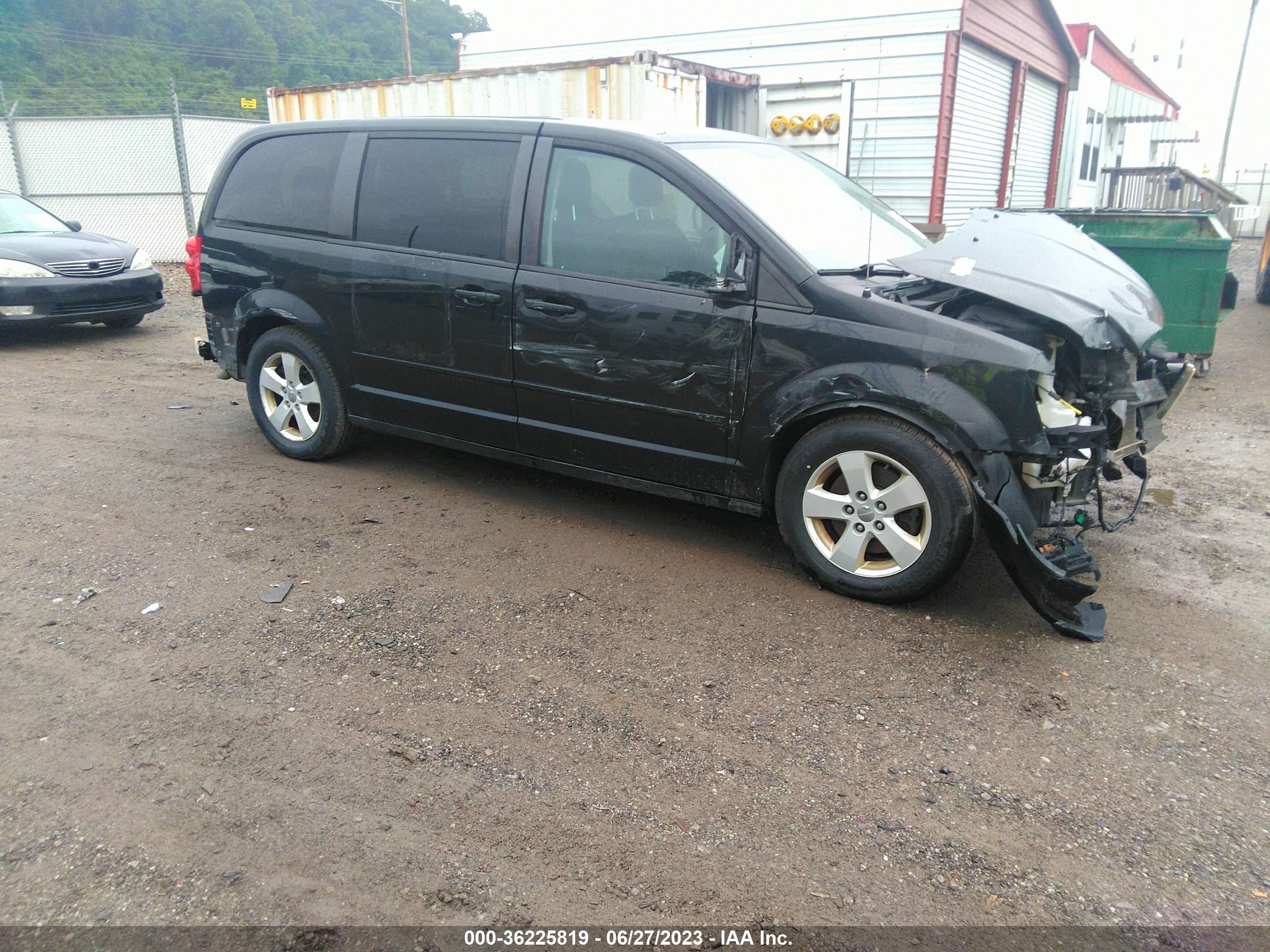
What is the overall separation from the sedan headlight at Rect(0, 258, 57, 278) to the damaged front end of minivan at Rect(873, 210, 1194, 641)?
8.49 metres

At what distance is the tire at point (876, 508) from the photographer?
3.72 m

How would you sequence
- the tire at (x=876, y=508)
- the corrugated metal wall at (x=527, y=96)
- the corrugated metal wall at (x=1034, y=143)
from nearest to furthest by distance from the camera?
the tire at (x=876, y=508) < the corrugated metal wall at (x=527, y=96) < the corrugated metal wall at (x=1034, y=143)

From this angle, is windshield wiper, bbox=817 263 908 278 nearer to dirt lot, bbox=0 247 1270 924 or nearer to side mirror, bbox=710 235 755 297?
side mirror, bbox=710 235 755 297

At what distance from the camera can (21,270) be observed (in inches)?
354

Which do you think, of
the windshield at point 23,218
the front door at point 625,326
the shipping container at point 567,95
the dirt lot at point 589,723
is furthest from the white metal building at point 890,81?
the dirt lot at point 589,723

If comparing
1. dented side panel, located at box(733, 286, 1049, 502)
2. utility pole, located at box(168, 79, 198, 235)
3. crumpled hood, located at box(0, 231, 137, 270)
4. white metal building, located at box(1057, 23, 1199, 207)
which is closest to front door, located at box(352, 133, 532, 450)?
dented side panel, located at box(733, 286, 1049, 502)

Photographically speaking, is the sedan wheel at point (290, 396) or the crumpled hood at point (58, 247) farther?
the crumpled hood at point (58, 247)

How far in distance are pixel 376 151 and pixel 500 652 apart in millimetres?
2983

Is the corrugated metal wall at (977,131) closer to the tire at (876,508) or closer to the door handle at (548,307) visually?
the door handle at (548,307)

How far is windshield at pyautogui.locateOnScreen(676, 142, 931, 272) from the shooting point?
421 centimetres

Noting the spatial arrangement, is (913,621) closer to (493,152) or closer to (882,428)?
(882,428)

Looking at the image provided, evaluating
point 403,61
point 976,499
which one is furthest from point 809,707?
point 403,61

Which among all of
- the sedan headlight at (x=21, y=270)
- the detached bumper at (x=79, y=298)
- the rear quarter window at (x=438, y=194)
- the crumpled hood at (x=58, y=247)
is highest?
the rear quarter window at (x=438, y=194)

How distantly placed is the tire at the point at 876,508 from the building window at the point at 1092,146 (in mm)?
19932
